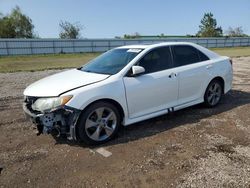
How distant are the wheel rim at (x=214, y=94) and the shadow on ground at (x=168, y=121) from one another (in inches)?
6.4

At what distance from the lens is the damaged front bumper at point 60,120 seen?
404 cm

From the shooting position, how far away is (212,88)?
6.14m

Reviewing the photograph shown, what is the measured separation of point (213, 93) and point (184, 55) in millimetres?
1242

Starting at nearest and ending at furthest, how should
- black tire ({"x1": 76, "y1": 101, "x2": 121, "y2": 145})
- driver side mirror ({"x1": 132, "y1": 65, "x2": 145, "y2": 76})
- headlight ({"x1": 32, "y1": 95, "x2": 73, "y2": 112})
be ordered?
headlight ({"x1": 32, "y1": 95, "x2": 73, "y2": 112}), black tire ({"x1": 76, "y1": 101, "x2": 121, "y2": 145}), driver side mirror ({"x1": 132, "y1": 65, "x2": 145, "y2": 76})

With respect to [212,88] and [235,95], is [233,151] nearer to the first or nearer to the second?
[212,88]

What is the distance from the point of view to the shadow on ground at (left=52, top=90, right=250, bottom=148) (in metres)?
4.61

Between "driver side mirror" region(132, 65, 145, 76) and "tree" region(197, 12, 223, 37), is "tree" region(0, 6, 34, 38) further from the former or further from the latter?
"driver side mirror" region(132, 65, 145, 76)

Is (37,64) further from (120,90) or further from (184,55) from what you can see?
(120,90)

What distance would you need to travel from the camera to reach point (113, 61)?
5152 mm

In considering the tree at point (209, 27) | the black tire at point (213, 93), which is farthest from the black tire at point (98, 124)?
the tree at point (209, 27)

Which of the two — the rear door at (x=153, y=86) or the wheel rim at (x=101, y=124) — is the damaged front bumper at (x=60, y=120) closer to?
the wheel rim at (x=101, y=124)

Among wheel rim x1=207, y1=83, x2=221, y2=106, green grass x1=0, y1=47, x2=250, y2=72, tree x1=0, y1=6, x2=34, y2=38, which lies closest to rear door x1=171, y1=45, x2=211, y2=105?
wheel rim x1=207, y1=83, x2=221, y2=106

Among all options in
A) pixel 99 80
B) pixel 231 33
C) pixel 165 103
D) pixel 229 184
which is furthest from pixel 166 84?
pixel 231 33

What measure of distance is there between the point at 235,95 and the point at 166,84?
133 inches
